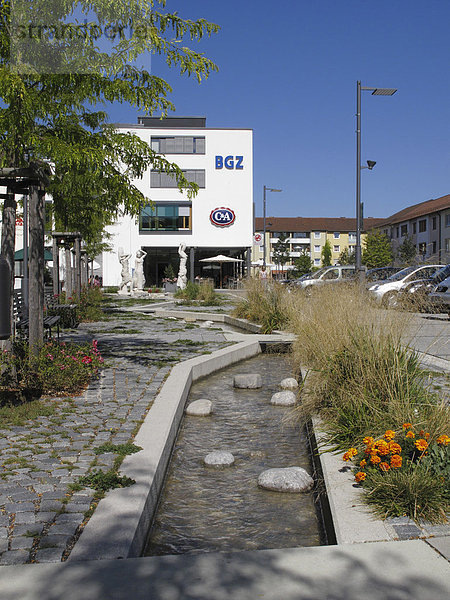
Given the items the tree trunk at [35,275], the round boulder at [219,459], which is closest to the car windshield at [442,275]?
the tree trunk at [35,275]

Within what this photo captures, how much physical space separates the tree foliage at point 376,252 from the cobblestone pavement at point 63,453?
61092 mm

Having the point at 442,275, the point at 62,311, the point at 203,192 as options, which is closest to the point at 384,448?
the point at 62,311

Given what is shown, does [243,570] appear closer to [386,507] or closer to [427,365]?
[386,507]

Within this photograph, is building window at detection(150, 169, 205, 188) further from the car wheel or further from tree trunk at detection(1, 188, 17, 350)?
the car wheel

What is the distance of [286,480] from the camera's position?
4836mm

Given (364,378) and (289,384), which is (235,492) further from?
(289,384)

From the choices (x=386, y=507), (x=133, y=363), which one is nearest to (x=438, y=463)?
(x=386, y=507)

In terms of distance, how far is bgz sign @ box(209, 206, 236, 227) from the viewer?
175 feet

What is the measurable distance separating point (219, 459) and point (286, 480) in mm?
794

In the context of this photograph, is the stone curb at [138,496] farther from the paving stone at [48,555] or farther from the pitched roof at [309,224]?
the pitched roof at [309,224]

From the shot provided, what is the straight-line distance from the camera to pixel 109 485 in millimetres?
4020

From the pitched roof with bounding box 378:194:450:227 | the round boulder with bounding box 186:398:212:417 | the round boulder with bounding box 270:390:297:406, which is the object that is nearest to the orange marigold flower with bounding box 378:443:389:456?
the round boulder with bounding box 186:398:212:417

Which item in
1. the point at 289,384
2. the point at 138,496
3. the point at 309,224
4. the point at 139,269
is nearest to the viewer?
the point at 138,496

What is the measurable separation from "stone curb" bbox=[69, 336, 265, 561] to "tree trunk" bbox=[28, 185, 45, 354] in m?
1.60
